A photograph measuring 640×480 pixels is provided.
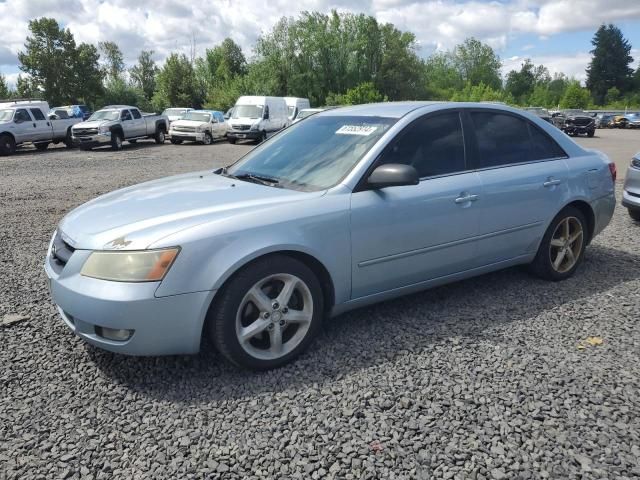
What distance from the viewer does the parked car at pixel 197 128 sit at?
2552cm

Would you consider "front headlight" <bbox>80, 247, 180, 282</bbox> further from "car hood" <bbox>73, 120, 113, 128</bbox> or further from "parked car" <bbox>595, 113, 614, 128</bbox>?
"parked car" <bbox>595, 113, 614, 128</bbox>

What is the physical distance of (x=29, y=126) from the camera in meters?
21.2

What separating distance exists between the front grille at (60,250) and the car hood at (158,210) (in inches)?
2.6

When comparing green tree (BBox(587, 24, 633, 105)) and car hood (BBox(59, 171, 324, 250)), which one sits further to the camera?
green tree (BBox(587, 24, 633, 105))

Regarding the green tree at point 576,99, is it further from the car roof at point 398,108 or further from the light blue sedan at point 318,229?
the car roof at point 398,108

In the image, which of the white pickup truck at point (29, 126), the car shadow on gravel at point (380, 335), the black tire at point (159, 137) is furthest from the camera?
the black tire at point (159, 137)

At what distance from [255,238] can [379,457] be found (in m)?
1.33

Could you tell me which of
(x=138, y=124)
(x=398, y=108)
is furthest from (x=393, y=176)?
(x=138, y=124)

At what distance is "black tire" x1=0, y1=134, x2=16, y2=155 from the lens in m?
20.1

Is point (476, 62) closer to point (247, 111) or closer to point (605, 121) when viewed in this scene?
point (605, 121)

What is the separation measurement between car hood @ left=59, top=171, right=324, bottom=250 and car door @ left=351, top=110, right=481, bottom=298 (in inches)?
17.0

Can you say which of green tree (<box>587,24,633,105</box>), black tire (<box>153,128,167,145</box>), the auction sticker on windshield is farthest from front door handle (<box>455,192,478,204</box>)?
green tree (<box>587,24,633,105</box>)

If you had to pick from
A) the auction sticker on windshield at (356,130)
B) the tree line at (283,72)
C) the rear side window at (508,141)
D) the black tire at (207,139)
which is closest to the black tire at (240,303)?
the auction sticker on windshield at (356,130)

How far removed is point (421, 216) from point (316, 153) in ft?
2.89
